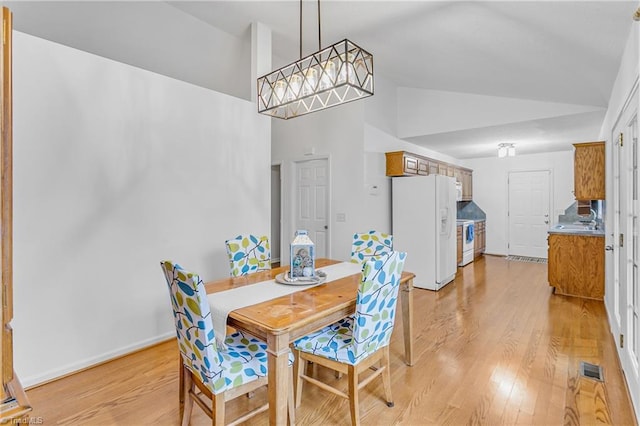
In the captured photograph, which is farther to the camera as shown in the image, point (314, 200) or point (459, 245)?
point (459, 245)

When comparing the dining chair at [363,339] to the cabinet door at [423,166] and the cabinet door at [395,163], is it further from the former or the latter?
the cabinet door at [423,166]

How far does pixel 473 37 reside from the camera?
9.61 ft

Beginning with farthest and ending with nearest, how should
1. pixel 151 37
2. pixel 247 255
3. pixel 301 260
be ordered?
pixel 151 37, pixel 247 255, pixel 301 260

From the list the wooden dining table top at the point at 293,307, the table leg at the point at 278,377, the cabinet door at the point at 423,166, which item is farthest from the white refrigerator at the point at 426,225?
the table leg at the point at 278,377

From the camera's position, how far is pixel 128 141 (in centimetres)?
270

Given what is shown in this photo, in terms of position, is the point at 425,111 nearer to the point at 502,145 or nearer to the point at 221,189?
the point at 502,145

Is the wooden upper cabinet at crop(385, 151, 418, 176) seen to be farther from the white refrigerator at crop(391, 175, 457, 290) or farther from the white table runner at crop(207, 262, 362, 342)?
the white table runner at crop(207, 262, 362, 342)

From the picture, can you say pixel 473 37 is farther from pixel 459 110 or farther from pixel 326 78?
pixel 459 110

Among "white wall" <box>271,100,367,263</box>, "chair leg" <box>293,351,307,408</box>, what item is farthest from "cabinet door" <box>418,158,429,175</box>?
"chair leg" <box>293,351,307,408</box>

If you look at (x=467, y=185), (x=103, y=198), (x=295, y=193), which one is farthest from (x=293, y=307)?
(x=467, y=185)

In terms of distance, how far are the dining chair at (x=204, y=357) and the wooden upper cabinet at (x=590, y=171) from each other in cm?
424

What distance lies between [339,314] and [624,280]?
7.53ft

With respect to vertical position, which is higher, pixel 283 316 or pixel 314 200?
pixel 314 200

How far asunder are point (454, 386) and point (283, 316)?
1397 millimetres
